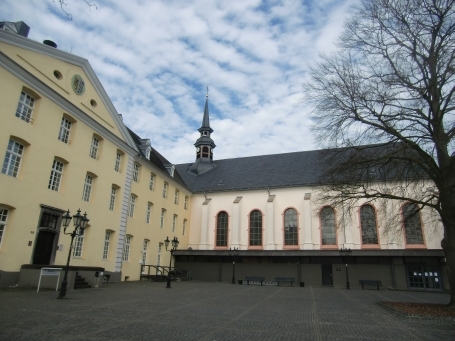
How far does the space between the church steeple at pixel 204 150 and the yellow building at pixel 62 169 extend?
13.5 metres

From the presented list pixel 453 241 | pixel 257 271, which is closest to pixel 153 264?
pixel 257 271

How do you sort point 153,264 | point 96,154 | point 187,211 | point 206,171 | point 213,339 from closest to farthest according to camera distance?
1. point 213,339
2. point 96,154
3. point 153,264
4. point 187,211
5. point 206,171

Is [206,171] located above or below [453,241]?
above

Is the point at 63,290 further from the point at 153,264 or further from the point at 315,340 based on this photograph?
the point at 153,264

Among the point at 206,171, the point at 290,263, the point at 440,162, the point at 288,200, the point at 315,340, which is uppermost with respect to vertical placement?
the point at 206,171

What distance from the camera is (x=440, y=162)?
13.1 m

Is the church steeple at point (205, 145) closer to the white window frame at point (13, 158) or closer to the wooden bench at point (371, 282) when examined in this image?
the wooden bench at point (371, 282)

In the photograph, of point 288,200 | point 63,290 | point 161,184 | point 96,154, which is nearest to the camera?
point 63,290

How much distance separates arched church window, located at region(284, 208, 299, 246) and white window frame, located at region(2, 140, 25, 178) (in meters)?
22.9

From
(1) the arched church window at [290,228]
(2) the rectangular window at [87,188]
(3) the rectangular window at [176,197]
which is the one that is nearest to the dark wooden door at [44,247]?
(2) the rectangular window at [87,188]

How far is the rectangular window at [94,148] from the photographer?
20750mm

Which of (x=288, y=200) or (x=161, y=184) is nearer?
(x=161, y=184)

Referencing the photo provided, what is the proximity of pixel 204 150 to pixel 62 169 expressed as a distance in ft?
81.1

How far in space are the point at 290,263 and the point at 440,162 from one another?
17.9 m
